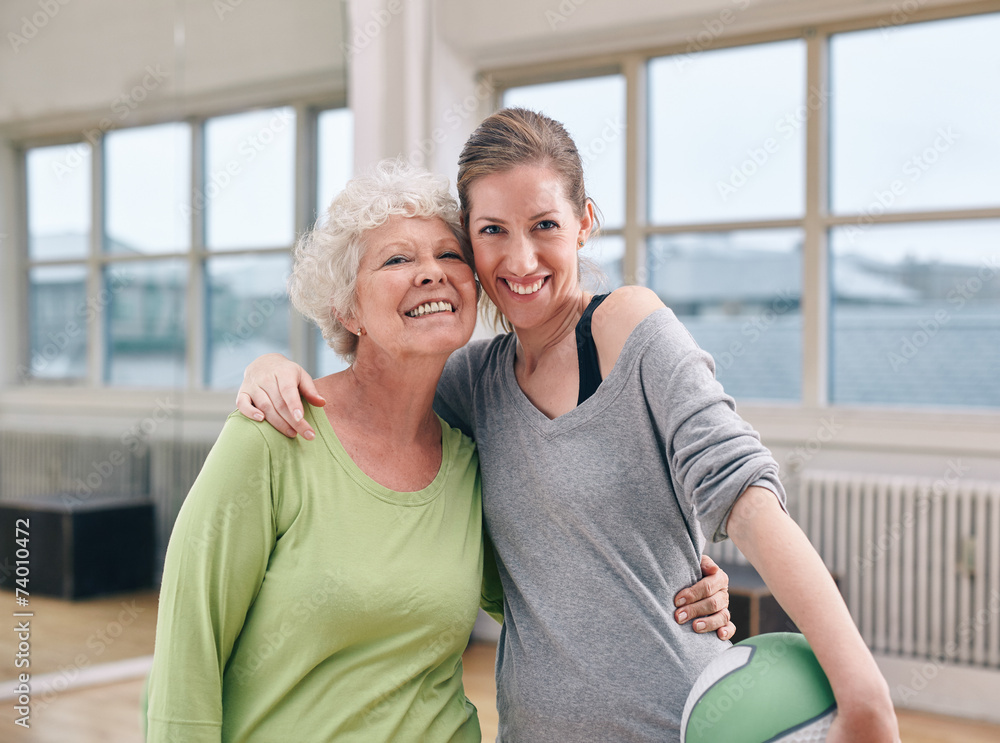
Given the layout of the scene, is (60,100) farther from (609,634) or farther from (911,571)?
(911,571)

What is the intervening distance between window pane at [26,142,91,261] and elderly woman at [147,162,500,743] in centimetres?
252

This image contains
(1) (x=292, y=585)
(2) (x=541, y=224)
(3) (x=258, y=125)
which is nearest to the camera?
(1) (x=292, y=585)

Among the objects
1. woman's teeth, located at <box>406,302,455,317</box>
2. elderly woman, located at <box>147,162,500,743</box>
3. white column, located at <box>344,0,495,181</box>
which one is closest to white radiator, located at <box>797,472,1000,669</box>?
white column, located at <box>344,0,495,181</box>

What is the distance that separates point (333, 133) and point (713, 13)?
2060 mm

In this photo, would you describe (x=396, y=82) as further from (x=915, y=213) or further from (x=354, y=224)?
(x=354, y=224)

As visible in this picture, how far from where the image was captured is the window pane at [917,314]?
3811 mm

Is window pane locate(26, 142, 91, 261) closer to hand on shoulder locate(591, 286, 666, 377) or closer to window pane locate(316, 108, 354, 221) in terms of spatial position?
window pane locate(316, 108, 354, 221)

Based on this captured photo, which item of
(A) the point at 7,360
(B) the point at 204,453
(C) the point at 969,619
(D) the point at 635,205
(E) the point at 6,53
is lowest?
(C) the point at 969,619

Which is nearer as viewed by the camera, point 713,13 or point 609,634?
point 609,634

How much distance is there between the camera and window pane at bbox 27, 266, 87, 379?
346 cm

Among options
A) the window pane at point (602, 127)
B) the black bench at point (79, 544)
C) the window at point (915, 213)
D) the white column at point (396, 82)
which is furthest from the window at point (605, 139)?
the black bench at point (79, 544)

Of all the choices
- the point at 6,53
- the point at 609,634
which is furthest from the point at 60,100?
the point at 609,634

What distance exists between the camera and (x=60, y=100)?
349 centimetres

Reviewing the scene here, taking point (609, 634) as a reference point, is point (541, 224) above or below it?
above
